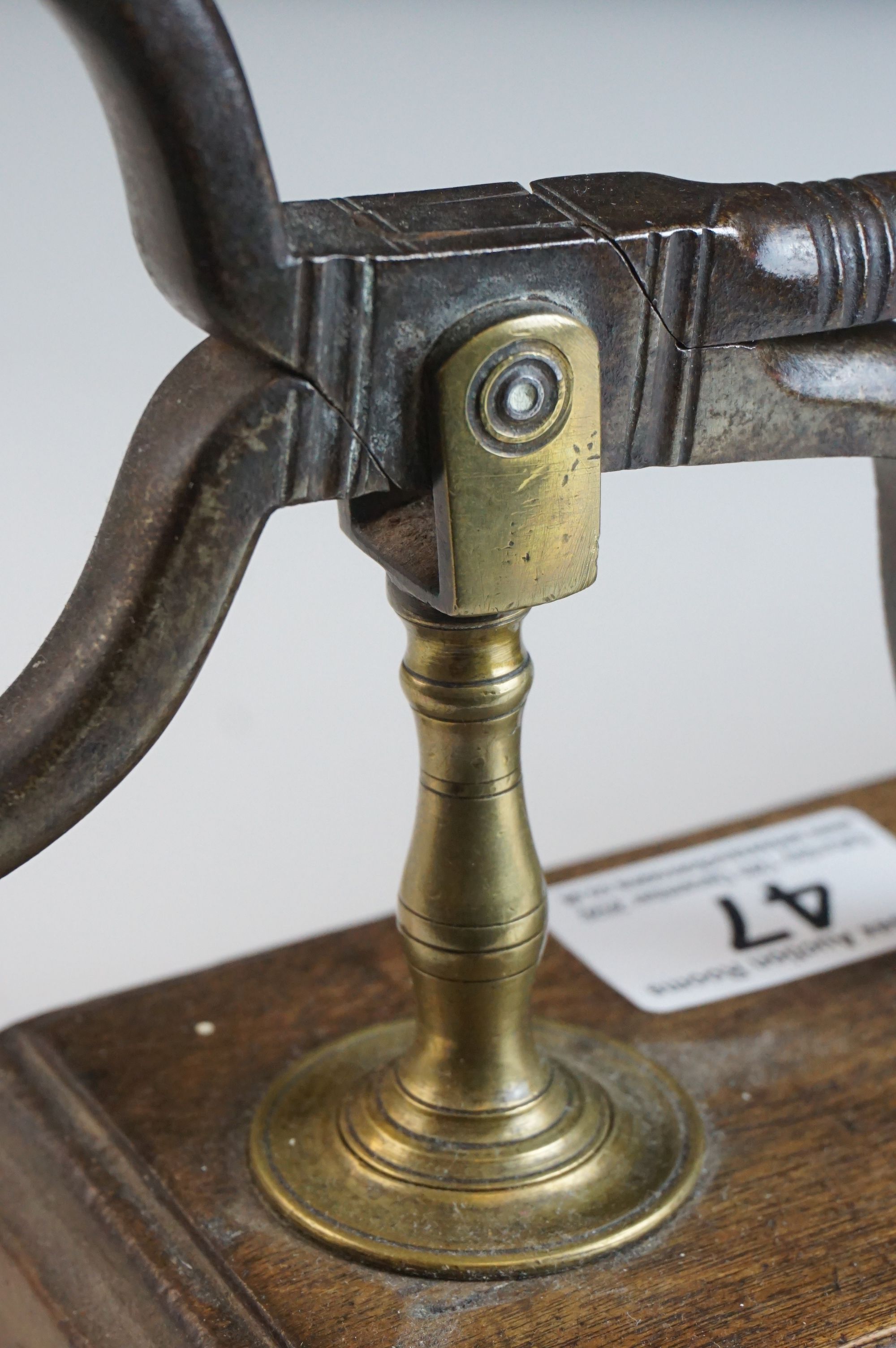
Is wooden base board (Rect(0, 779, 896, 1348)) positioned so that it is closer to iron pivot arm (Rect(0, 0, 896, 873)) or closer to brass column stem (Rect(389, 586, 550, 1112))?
brass column stem (Rect(389, 586, 550, 1112))

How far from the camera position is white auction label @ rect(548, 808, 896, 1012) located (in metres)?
1.09

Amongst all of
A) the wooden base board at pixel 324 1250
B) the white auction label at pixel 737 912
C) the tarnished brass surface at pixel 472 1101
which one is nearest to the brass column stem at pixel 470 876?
the tarnished brass surface at pixel 472 1101

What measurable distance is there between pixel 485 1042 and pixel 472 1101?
0.11ft

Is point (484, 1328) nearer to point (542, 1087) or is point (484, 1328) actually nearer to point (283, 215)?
point (542, 1087)

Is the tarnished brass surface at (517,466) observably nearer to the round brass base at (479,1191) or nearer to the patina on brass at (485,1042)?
the patina on brass at (485,1042)

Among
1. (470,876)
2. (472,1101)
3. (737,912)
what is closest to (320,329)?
(470,876)

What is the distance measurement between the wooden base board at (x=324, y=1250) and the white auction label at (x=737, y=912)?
0.02 m

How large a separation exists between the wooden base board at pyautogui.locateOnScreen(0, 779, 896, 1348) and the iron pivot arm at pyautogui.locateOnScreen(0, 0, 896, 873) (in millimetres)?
259

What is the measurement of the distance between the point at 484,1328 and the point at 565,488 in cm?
37

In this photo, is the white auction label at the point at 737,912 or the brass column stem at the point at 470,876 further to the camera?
the white auction label at the point at 737,912

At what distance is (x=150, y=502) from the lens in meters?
0.68

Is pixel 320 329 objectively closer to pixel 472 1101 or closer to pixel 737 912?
pixel 472 1101

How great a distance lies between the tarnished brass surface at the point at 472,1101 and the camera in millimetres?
814

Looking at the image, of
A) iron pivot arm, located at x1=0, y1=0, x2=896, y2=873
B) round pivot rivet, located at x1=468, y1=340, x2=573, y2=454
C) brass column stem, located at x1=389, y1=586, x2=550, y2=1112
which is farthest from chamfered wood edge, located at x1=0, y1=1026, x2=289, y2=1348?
round pivot rivet, located at x1=468, y1=340, x2=573, y2=454
